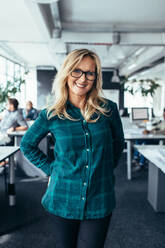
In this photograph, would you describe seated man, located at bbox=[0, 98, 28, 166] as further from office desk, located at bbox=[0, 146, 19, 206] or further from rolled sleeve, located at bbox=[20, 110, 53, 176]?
rolled sleeve, located at bbox=[20, 110, 53, 176]

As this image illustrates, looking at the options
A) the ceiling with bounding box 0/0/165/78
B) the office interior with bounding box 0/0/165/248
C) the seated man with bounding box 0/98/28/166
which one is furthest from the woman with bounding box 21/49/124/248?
the ceiling with bounding box 0/0/165/78

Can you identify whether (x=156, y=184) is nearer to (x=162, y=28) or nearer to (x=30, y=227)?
(x=30, y=227)

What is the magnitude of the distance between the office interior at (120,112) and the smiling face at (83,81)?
0.16 metres

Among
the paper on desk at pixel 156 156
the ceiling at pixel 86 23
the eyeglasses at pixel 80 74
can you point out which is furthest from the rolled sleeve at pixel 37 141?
the ceiling at pixel 86 23

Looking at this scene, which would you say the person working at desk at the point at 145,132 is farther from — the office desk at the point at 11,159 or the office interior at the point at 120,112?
the office desk at the point at 11,159

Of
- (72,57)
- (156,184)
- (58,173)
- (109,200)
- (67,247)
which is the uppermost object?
(72,57)

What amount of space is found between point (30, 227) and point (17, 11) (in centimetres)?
466

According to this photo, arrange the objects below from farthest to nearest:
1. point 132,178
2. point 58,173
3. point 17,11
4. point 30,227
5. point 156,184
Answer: point 17,11
point 132,178
point 156,184
point 30,227
point 58,173

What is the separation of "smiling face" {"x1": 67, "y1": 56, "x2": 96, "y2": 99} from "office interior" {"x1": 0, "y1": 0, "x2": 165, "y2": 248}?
16 cm

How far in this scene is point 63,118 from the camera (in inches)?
45.2

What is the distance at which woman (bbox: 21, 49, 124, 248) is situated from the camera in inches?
43.4

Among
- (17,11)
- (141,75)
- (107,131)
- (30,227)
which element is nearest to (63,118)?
(107,131)

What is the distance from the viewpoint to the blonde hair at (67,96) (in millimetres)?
1138

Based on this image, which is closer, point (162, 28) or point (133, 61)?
point (162, 28)
